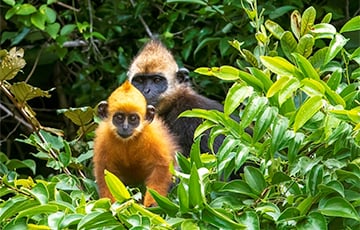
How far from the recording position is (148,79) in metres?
5.44

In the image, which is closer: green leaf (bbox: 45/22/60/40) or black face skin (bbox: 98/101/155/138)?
black face skin (bbox: 98/101/155/138)

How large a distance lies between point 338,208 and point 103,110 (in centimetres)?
196

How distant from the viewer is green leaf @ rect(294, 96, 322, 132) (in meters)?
2.70

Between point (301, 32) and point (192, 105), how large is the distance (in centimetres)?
191

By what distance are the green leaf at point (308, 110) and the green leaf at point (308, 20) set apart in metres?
0.61

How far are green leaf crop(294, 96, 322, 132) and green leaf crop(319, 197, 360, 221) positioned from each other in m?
0.23

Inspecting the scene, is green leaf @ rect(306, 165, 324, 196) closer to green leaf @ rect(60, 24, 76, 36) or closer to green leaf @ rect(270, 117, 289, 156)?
green leaf @ rect(270, 117, 289, 156)

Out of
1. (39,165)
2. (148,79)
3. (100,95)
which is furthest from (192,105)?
(39,165)

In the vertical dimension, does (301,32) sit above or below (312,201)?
above


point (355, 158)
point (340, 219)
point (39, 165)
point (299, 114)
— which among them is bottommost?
point (39, 165)

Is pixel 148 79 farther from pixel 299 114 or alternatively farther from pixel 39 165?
pixel 299 114

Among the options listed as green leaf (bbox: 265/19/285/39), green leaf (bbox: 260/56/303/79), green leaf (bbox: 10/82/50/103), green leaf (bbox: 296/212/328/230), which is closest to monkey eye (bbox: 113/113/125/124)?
green leaf (bbox: 10/82/50/103)

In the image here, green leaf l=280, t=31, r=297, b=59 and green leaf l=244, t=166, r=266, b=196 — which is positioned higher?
green leaf l=280, t=31, r=297, b=59

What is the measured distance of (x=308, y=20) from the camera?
3271 millimetres
